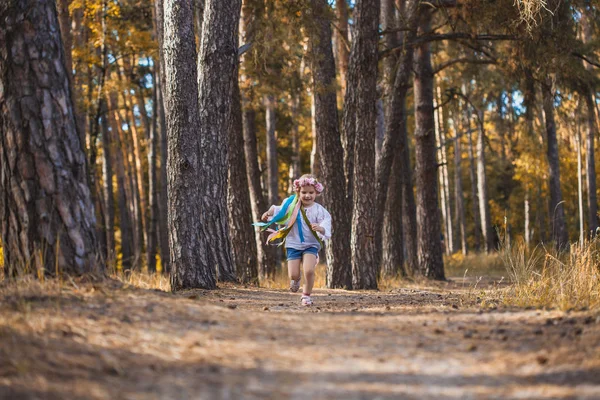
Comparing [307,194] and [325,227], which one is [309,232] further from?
[307,194]

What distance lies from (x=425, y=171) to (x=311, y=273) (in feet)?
28.2

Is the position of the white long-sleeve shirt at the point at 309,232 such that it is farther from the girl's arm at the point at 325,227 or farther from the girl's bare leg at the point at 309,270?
the girl's bare leg at the point at 309,270

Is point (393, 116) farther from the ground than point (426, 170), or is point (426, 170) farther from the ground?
point (393, 116)

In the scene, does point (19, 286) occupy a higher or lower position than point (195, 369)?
higher

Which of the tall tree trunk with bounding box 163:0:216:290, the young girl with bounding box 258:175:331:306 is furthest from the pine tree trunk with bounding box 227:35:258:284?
the young girl with bounding box 258:175:331:306

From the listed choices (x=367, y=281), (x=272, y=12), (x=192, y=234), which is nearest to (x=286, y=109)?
(x=272, y=12)

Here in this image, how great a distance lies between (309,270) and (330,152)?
198 inches

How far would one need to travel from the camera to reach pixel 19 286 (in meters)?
5.80

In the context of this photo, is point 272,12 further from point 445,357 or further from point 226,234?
point 445,357

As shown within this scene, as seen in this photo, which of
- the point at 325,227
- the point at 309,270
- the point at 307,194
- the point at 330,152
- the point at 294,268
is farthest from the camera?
the point at 330,152

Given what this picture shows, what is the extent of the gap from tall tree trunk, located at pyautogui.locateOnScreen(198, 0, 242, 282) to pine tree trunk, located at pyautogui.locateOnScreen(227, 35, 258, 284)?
2687 millimetres

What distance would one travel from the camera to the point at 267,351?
190 inches

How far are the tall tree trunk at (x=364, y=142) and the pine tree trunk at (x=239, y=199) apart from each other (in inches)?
82.0

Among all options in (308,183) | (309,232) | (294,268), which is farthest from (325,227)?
(294,268)
